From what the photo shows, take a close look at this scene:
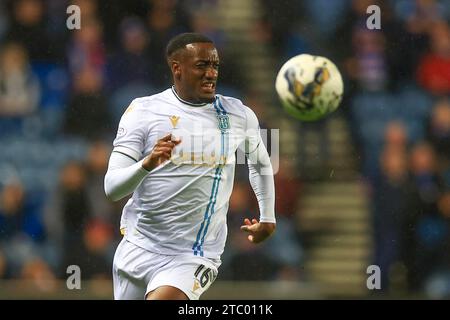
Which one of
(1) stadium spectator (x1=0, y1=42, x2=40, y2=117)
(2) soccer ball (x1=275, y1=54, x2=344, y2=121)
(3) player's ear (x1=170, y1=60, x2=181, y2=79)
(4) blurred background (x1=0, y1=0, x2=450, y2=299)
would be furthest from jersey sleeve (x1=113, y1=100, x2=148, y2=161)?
(1) stadium spectator (x1=0, y1=42, x2=40, y2=117)

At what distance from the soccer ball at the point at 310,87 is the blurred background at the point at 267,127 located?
2.21m

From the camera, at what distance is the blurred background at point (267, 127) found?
9102 millimetres

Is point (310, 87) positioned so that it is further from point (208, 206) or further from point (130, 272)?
point (130, 272)

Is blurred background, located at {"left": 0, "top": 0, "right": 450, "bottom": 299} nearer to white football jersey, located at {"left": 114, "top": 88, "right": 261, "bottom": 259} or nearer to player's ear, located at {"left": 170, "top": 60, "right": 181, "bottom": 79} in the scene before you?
white football jersey, located at {"left": 114, "top": 88, "right": 261, "bottom": 259}

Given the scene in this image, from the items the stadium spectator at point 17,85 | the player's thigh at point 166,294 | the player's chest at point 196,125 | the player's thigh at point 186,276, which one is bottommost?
the player's thigh at point 166,294

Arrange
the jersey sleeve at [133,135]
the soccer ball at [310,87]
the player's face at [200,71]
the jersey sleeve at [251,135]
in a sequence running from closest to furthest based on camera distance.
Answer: the jersey sleeve at [133,135] → the player's face at [200,71] → the jersey sleeve at [251,135] → the soccer ball at [310,87]

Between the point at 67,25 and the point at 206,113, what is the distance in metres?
3.73

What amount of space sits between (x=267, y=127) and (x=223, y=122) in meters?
3.28

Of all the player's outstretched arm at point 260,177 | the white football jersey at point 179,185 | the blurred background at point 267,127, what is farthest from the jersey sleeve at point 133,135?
the blurred background at point 267,127

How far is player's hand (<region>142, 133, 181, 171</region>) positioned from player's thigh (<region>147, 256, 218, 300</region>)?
2.02 feet

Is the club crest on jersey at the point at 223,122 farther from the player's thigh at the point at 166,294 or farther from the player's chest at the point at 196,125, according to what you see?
the player's thigh at the point at 166,294

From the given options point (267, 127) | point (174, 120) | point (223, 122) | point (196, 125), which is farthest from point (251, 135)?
point (267, 127)

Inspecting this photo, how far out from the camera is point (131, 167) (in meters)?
5.81

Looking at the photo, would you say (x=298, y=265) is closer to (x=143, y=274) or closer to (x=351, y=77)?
(x=351, y=77)
